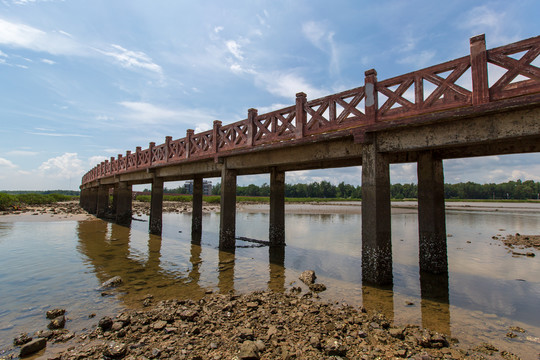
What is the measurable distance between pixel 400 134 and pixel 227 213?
26.9ft

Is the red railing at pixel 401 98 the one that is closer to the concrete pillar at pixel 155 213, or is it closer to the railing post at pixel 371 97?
the railing post at pixel 371 97

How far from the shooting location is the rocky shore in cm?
400

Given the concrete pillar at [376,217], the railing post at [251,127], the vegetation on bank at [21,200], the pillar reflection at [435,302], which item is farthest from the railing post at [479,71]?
the vegetation on bank at [21,200]

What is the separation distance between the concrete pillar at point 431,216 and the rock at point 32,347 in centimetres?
972

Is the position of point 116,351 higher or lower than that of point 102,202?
lower

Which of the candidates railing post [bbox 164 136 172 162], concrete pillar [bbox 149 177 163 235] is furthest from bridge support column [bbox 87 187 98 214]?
railing post [bbox 164 136 172 162]

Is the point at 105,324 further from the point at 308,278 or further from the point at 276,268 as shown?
the point at 276,268

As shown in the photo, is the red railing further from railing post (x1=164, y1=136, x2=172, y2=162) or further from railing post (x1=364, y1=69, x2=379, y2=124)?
railing post (x1=164, y1=136, x2=172, y2=162)

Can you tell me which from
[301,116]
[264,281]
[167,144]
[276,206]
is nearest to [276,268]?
[264,281]

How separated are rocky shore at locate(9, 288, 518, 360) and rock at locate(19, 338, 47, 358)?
10.5 inches

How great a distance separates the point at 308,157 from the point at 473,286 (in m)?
6.27

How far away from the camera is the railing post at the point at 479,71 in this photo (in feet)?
19.3

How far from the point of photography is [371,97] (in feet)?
25.1

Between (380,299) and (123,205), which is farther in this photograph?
(123,205)
